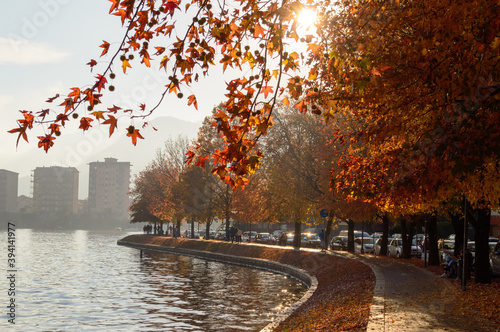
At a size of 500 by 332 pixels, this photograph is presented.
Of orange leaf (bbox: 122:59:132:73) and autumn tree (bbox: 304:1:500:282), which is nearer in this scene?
orange leaf (bbox: 122:59:132:73)

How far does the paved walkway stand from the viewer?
12070 millimetres

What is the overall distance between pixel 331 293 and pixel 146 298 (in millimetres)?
7848

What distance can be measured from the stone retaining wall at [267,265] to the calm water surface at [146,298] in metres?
0.71

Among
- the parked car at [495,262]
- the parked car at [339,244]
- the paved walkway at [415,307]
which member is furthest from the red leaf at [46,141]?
the parked car at [339,244]

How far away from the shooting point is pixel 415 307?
14688mm

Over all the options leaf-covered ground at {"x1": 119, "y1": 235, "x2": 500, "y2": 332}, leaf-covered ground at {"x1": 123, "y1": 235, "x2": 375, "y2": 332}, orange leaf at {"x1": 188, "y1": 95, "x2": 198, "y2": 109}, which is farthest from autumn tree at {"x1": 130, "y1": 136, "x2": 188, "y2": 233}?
orange leaf at {"x1": 188, "y1": 95, "x2": 198, "y2": 109}

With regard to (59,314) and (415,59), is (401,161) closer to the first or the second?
(415,59)

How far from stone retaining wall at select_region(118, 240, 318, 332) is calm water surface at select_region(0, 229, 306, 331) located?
71 centimetres

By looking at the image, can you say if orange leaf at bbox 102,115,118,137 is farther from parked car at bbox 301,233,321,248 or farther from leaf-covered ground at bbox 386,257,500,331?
parked car at bbox 301,233,321,248

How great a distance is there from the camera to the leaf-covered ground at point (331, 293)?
13797 mm

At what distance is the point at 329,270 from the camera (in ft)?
96.8

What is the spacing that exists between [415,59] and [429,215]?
79.1 ft

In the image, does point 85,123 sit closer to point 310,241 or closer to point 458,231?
point 458,231

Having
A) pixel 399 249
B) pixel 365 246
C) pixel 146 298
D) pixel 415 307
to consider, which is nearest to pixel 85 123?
pixel 415 307
